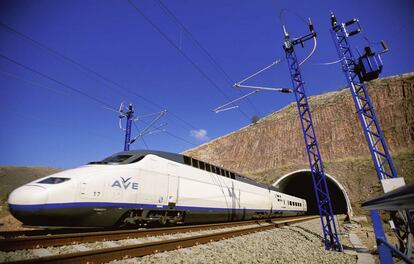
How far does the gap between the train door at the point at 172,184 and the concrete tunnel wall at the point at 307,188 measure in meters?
23.8

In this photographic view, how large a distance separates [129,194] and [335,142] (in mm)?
37052

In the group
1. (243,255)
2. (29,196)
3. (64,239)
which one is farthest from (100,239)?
(243,255)

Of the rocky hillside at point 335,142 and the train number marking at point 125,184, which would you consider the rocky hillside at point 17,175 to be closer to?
the rocky hillside at point 335,142

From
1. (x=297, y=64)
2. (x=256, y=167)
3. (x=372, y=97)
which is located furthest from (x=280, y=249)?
(x=372, y=97)

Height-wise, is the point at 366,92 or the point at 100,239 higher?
the point at 366,92

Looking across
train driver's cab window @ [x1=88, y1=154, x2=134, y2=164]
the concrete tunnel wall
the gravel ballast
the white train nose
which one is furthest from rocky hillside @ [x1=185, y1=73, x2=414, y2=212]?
the white train nose

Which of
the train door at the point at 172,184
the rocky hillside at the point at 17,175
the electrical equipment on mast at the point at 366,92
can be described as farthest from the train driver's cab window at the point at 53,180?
the rocky hillside at the point at 17,175

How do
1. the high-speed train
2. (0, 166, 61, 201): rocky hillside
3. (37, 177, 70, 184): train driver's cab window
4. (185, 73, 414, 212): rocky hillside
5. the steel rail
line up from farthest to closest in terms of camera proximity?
1. (0, 166, 61, 201): rocky hillside
2. (185, 73, 414, 212): rocky hillside
3. (37, 177, 70, 184): train driver's cab window
4. the high-speed train
5. the steel rail

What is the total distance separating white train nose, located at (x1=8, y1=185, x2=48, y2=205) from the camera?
18.7 feet

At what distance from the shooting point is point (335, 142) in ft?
117

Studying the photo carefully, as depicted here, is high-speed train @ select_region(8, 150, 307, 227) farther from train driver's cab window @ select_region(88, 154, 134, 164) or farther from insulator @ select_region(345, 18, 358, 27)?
insulator @ select_region(345, 18, 358, 27)

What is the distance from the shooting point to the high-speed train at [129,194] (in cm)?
589

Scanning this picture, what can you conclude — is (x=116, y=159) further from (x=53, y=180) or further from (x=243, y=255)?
(x=243, y=255)

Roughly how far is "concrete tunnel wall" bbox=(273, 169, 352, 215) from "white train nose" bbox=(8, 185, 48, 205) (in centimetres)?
2894
